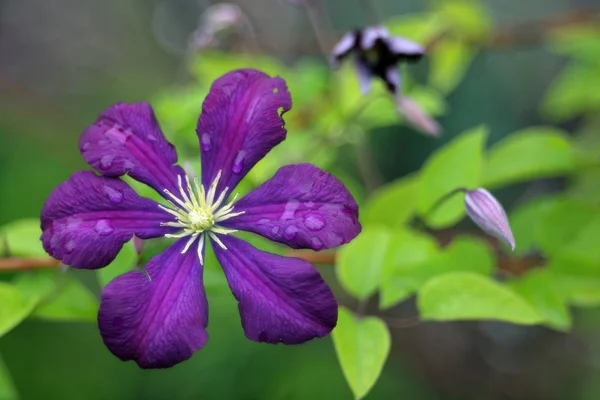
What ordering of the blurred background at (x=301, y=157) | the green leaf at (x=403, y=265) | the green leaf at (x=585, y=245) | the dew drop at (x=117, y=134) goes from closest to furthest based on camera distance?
1. the dew drop at (x=117, y=134)
2. the green leaf at (x=403, y=265)
3. the green leaf at (x=585, y=245)
4. the blurred background at (x=301, y=157)

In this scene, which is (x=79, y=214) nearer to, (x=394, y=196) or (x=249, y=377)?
(x=394, y=196)

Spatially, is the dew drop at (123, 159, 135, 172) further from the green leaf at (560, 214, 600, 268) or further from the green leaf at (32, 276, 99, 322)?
the green leaf at (560, 214, 600, 268)

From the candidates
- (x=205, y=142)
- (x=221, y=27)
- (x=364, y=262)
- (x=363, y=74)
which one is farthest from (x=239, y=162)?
(x=221, y=27)

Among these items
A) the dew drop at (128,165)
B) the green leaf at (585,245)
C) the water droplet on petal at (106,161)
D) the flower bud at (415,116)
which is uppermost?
the water droplet on petal at (106,161)

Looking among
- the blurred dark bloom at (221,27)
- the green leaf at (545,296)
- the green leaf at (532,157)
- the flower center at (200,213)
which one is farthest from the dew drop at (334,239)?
the blurred dark bloom at (221,27)

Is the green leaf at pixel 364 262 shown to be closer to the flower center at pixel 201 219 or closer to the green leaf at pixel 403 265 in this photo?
the green leaf at pixel 403 265

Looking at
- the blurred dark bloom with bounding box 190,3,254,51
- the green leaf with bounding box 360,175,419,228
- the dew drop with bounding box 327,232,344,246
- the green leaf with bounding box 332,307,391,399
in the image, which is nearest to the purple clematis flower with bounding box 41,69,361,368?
the dew drop with bounding box 327,232,344,246

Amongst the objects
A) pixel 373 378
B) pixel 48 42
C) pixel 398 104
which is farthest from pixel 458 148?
pixel 48 42
